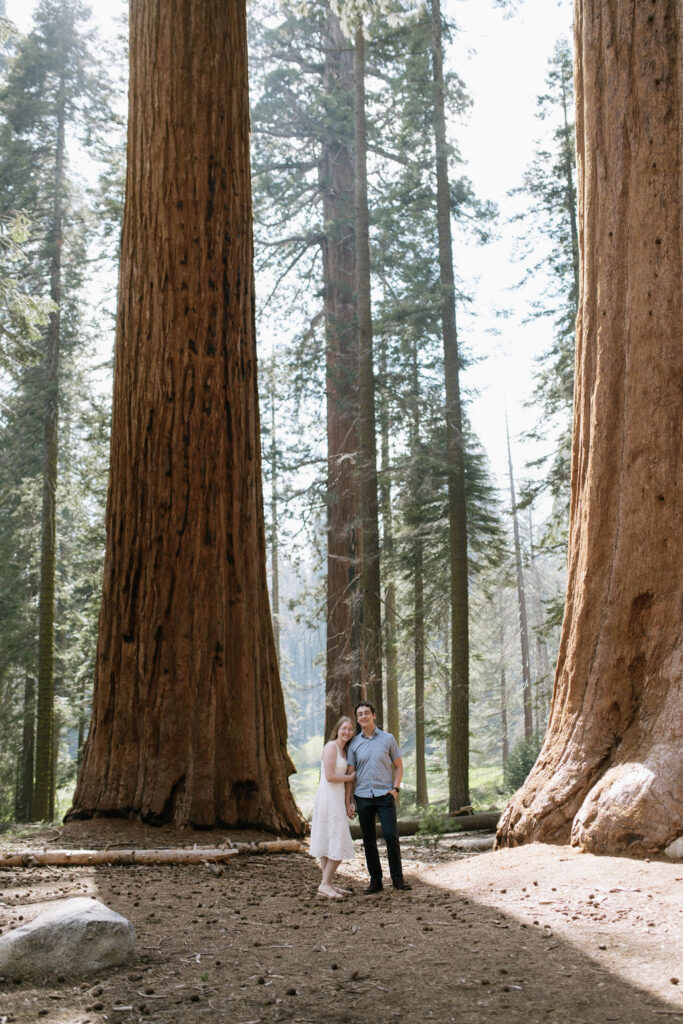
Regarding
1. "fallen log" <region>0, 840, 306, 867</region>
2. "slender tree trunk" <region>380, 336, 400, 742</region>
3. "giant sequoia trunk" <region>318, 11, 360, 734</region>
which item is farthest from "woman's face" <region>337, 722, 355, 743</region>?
"slender tree trunk" <region>380, 336, 400, 742</region>

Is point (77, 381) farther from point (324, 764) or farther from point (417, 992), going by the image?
point (417, 992)

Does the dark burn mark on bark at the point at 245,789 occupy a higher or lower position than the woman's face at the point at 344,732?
lower

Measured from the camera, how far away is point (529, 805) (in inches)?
262

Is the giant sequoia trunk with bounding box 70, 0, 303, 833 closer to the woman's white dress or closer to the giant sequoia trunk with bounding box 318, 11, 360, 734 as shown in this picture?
the woman's white dress

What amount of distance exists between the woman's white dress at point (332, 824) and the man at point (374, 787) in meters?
0.10

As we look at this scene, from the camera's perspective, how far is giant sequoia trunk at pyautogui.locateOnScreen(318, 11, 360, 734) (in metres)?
18.0

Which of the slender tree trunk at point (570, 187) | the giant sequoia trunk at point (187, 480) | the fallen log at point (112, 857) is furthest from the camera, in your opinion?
the slender tree trunk at point (570, 187)

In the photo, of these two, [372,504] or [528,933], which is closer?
[528,933]

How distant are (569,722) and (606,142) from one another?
4671 mm

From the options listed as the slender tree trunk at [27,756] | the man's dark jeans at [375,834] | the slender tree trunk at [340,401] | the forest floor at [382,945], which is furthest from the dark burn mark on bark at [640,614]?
the slender tree trunk at [27,756]

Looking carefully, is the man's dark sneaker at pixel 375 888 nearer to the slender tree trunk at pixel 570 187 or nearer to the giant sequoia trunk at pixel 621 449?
the giant sequoia trunk at pixel 621 449

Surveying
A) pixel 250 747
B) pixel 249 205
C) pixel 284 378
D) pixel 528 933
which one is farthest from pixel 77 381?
pixel 528 933

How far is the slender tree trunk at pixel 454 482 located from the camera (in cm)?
1459

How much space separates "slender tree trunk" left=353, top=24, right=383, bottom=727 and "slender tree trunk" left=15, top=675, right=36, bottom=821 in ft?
28.3
